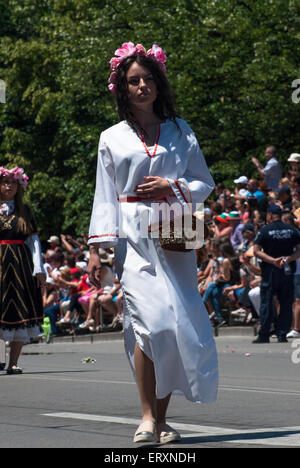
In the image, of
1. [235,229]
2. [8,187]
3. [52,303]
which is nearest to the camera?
[8,187]

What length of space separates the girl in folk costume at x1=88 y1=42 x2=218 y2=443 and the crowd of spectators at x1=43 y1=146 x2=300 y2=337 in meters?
10.1

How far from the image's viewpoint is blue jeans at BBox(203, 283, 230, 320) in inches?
773

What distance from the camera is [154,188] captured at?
607cm

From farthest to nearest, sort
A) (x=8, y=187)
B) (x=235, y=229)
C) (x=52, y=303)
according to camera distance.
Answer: (x=52, y=303)
(x=235, y=229)
(x=8, y=187)

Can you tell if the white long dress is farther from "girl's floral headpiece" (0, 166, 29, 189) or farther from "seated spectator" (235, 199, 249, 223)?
"seated spectator" (235, 199, 249, 223)

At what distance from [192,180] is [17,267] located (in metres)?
5.94

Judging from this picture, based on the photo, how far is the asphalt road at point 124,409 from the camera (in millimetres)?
5895

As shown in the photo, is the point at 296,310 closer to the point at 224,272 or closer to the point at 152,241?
the point at 224,272

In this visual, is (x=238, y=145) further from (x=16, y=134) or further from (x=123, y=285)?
(x=123, y=285)

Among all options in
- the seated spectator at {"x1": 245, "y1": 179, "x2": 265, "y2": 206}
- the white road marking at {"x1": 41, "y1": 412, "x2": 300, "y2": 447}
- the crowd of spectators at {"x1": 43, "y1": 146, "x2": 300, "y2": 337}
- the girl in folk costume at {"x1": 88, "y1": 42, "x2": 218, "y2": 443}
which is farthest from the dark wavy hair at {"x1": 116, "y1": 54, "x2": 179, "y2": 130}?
the seated spectator at {"x1": 245, "y1": 179, "x2": 265, "y2": 206}

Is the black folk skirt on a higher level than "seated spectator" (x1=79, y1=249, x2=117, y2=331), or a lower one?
higher

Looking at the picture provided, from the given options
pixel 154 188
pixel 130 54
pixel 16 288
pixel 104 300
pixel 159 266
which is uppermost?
pixel 130 54

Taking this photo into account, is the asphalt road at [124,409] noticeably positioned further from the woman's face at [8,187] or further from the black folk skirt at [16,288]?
the woman's face at [8,187]

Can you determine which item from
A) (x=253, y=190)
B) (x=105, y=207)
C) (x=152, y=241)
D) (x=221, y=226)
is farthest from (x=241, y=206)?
(x=152, y=241)
